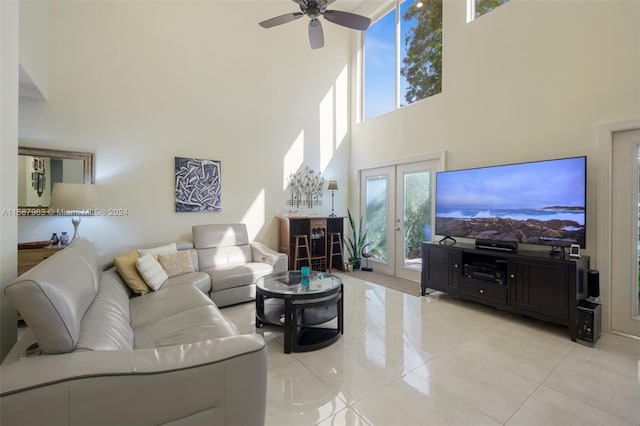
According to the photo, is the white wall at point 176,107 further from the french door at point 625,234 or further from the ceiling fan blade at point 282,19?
the french door at point 625,234

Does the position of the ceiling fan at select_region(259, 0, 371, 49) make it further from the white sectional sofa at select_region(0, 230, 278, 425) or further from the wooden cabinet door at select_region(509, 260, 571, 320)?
the wooden cabinet door at select_region(509, 260, 571, 320)

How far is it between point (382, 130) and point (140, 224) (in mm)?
4287

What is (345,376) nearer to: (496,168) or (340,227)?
(496,168)

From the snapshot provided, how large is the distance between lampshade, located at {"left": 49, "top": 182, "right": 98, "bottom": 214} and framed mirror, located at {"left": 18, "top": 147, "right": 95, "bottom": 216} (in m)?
0.46

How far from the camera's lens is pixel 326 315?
113 inches

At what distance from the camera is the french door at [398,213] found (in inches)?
184

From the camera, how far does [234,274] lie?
3506 mm

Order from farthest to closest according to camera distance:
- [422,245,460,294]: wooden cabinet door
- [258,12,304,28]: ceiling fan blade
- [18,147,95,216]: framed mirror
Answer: [422,245,460,294]: wooden cabinet door
[18,147,95,216]: framed mirror
[258,12,304,28]: ceiling fan blade

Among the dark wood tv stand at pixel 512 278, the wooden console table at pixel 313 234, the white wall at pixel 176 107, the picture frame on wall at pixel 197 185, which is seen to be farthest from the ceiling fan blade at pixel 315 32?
the dark wood tv stand at pixel 512 278

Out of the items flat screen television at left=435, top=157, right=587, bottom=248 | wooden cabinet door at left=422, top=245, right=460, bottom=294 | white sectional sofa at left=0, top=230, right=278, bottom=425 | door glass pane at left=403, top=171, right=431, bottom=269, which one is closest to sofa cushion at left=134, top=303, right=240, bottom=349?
white sectional sofa at left=0, top=230, right=278, bottom=425

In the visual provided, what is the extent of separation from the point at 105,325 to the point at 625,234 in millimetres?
4376

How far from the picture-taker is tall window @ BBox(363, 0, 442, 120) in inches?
181

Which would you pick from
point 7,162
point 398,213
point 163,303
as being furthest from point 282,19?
point 398,213

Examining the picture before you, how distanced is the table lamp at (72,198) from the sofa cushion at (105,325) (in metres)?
1.20
